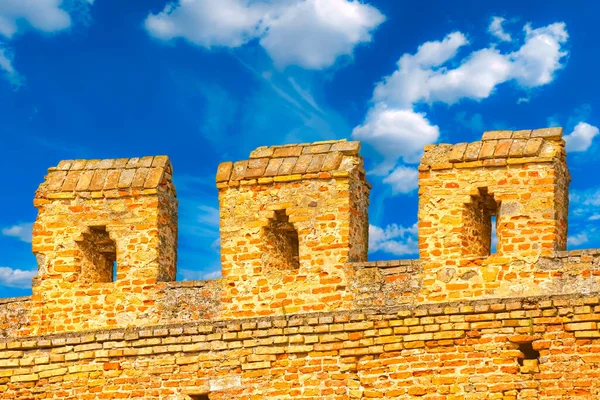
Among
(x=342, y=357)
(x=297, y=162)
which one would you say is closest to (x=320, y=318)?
(x=342, y=357)

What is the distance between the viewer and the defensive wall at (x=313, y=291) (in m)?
13.9

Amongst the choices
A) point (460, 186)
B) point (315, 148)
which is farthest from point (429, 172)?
point (315, 148)

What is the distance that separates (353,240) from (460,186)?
4.55 ft

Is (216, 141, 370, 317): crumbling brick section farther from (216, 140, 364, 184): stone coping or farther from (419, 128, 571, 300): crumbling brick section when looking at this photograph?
(419, 128, 571, 300): crumbling brick section

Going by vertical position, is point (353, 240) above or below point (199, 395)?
above

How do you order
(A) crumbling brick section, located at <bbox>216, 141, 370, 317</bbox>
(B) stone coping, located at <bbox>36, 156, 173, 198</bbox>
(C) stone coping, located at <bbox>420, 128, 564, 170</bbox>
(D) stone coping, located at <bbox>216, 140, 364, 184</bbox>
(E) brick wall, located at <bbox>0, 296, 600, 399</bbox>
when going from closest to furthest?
(E) brick wall, located at <bbox>0, 296, 600, 399</bbox>
(C) stone coping, located at <bbox>420, 128, 564, 170</bbox>
(A) crumbling brick section, located at <bbox>216, 141, 370, 317</bbox>
(D) stone coping, located at <bbox>216, 140, 364, 184</bbox>
(B) stone coping, located at <bbox>36, 156, 173, 198</bbox>

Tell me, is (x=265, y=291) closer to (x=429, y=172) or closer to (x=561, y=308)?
(x=429, y=172)

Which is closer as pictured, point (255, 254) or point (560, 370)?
point (560, 370)

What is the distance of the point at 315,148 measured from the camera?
15289mm

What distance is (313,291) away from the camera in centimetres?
1465

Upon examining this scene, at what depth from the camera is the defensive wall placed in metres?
13.9

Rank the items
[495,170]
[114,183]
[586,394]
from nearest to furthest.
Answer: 1. [586,394]
2. [495,170]
3. [114,183]

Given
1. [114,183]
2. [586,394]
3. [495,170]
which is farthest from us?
[114,183]

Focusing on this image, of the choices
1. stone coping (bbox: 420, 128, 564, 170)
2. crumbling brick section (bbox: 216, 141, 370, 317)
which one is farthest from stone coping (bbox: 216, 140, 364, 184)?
stone coping (bbox: 420, 128, 564, 170)
